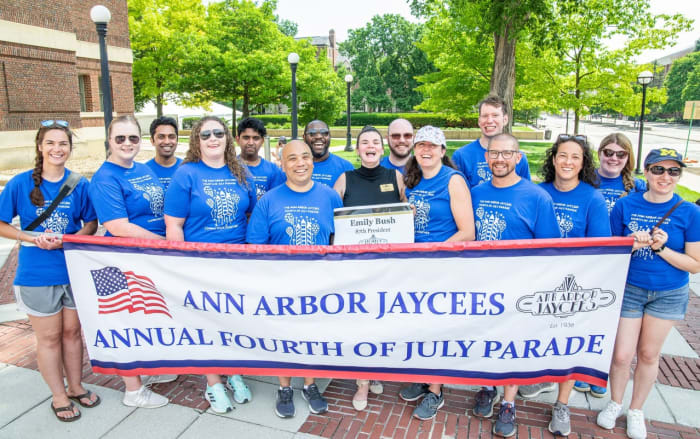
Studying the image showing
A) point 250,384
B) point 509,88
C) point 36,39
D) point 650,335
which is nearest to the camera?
point 650,335

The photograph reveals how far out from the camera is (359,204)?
12.5ft

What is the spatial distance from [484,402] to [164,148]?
11.3 ft

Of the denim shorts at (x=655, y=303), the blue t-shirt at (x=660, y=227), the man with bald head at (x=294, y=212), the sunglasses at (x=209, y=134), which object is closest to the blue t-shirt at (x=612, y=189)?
the blue t-shirt at (x=660, y=227)

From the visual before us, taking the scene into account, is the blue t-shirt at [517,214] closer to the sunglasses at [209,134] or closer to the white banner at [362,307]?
the white banner at [362,307]

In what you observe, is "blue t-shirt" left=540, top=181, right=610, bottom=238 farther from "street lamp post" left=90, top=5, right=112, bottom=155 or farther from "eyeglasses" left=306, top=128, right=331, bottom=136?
"street lamp post" left=90, top=5, right=112, bottom=155

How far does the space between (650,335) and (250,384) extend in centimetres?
313

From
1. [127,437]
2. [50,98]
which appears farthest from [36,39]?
[127,437]

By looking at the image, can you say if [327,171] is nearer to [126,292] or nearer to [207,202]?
[207,202]

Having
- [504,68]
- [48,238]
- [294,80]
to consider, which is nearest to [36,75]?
[294,80]

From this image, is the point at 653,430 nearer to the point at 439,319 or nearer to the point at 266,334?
the point at 439,319

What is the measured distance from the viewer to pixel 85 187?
3.56 m

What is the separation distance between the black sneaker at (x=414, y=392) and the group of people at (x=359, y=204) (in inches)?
0.4

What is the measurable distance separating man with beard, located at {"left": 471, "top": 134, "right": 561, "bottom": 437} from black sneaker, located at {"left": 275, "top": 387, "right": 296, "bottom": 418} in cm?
151

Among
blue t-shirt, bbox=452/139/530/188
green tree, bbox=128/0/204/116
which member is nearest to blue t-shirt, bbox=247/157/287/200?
blue t-shirt, bbox=452/139/530/188
